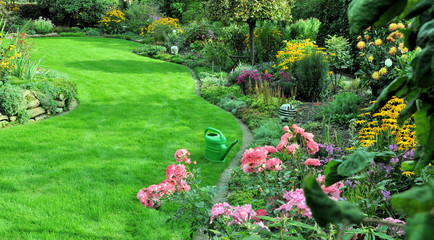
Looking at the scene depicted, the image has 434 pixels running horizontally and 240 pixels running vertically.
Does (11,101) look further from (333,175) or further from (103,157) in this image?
(333,175)

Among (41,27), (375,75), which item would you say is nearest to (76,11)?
(41,27)

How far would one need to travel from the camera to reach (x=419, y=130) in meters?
0.75

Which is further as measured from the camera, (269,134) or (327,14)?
(327,14)

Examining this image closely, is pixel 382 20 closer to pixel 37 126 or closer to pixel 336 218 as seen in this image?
pixel 336 218

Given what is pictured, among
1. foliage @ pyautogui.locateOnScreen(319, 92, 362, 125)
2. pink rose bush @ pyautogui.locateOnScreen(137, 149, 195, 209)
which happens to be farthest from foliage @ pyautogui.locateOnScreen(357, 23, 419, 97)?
pink rose bush @ pyautogui.locateOnScreen(137, 149, 195, 209)

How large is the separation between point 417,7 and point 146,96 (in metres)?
8.12

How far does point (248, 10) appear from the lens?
9.90 metres

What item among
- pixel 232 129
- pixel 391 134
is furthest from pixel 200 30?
pixel 391 134

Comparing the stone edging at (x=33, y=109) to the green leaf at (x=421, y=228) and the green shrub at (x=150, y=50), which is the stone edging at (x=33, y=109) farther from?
the green shrub at (x=150, y=50)

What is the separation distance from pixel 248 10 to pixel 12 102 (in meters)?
6.56

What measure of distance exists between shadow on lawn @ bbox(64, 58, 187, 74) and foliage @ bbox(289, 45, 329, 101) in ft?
16.8

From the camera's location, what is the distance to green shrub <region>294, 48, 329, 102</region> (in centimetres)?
747

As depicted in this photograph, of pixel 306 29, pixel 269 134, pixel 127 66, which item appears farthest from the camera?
pixel 306 29

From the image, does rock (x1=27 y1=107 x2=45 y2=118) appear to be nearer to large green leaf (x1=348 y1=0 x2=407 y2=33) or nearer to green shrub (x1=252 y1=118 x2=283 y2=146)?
green shrub (x1=252 y1=118 x2=283 y2=146)
